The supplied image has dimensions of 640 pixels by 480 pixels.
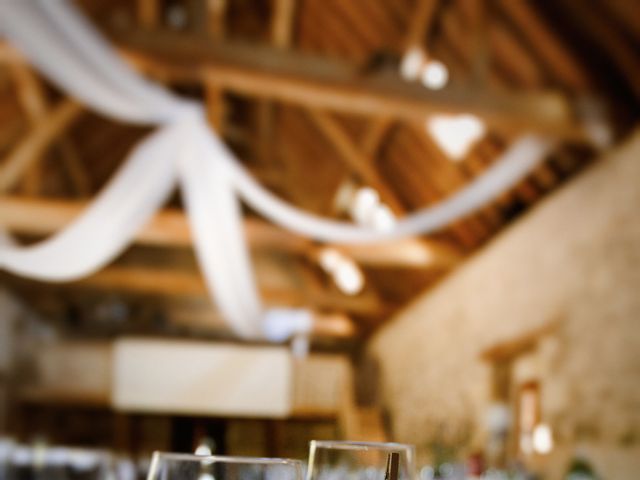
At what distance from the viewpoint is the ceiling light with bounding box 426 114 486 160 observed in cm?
735

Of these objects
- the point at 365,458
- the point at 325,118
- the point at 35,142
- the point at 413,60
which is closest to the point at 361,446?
the point at 365,458

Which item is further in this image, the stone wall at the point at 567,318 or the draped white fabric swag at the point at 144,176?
the stone wall at the point at 567,318

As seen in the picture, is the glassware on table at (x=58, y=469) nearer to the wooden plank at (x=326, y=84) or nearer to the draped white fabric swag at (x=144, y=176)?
the draped white fabric swag at (x=144, y=176)

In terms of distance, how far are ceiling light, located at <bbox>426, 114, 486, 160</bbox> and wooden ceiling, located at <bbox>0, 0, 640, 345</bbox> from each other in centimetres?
9

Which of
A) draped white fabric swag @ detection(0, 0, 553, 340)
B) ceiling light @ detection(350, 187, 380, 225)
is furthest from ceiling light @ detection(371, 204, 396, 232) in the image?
draped white fabric swag @ detection(0, 0, 553, 340)

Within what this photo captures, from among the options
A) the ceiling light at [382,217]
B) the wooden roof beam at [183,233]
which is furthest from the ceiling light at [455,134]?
the ceiling light at [382,217]

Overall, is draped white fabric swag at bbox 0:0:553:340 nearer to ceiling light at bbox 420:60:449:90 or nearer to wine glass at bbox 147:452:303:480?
ceiling light at bbox 420:60:449:90

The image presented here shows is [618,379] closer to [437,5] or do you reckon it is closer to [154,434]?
[437,5]

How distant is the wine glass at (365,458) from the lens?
665mm

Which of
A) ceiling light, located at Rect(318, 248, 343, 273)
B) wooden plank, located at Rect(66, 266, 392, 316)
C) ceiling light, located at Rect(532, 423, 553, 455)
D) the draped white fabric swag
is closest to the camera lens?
the draped white fabric swag

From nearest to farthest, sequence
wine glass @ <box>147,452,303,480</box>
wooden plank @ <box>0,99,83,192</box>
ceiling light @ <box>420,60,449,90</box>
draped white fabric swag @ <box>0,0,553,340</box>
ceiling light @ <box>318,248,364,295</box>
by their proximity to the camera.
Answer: wine glass @ <box>147,452,303,480</box> → draped white fabric swag @ <box>0,0,553,340</box> → ceiling light @ <box>420,60,449,90</box> → wooden plank @ <box>0,99,83,192</box> → ceiling light @ <box>318,248,364,295</box>

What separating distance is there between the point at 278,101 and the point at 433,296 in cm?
363

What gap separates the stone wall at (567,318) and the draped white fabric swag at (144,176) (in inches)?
28.9

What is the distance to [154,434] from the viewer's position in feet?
43.3
